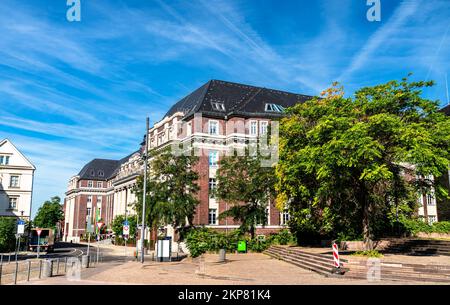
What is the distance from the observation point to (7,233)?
40.9m

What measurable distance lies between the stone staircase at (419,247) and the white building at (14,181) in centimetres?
5094

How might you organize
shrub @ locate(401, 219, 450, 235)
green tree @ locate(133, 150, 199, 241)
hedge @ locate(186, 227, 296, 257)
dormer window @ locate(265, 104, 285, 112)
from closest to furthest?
hedge @ locate(186, 227, 296, 257) → shrub @ locate(401, 219, 450, 235) → green tree @ locate(133, 150, 199, 241) → dormer window @ locate(265, 104, 285, 112)

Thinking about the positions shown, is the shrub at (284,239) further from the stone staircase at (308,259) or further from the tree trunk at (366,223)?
the tree trunk at (366,223)

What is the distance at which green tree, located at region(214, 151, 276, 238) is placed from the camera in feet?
111

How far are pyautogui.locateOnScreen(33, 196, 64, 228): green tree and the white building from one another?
2844cm

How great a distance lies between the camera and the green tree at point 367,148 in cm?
1922

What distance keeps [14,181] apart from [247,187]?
139ft

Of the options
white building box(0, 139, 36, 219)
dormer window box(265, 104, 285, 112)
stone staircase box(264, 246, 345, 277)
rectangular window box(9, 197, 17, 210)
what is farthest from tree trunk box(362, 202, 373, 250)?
rectangular window box(9, 197, 17, 210)

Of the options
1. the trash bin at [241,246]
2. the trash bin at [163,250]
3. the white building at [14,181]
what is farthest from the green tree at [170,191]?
the white building at [14,181]

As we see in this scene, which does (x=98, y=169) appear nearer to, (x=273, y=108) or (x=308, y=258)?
(x=273, y=108)

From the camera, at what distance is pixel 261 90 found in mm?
53344

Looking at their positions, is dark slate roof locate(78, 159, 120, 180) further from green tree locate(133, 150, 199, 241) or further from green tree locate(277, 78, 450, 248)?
Answer: green tree locate(277, 78, 450, 248)
